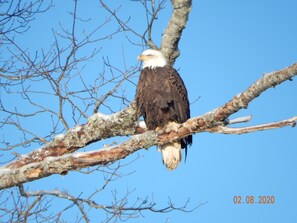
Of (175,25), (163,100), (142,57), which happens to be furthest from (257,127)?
(142,57)

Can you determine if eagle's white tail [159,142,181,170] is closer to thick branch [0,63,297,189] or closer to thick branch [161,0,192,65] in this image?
thick branch [0,63,297,189]

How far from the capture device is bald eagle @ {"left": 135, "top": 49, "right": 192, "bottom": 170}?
16.3 feet

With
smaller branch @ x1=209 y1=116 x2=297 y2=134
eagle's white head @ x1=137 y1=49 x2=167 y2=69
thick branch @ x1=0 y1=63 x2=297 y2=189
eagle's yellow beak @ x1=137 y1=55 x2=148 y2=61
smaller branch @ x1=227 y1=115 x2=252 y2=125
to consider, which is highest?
eagle's yellow beak @ x1=137 y1=55 x2=148 y2=61

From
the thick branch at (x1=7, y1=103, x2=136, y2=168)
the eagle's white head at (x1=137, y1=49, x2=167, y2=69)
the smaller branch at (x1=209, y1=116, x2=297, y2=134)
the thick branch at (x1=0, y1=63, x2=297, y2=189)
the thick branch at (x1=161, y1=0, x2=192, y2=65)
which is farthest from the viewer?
the eagle's white head at (x1=137, y1=49, x2=167, y2=69)

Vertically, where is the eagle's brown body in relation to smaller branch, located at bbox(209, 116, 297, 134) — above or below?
above

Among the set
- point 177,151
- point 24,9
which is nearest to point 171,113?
point 177,151

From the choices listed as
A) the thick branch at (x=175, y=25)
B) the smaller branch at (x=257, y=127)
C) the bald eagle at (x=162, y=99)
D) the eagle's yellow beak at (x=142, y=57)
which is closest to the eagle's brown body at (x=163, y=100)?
the bald eagle at (x=162, y=99)

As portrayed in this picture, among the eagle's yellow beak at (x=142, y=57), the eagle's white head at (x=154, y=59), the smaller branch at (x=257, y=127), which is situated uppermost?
the eagle's yellow beak at (x=142, y=57)

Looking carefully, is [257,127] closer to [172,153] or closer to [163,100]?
[163,100]

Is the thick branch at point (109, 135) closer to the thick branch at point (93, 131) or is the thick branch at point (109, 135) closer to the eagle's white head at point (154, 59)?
the thick branch at point (93, 131)

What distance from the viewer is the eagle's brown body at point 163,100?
4953mm

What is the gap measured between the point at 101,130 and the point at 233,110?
7.00 feet

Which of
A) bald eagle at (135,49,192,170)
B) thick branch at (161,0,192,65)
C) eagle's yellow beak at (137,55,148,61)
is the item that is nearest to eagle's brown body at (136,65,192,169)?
bald eagle at (135,49,192,170)

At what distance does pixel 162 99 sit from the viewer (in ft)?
16.3
